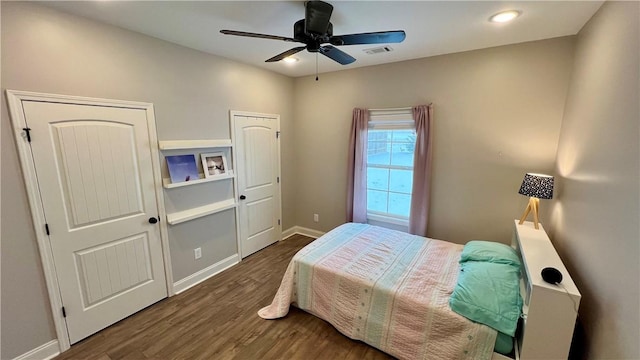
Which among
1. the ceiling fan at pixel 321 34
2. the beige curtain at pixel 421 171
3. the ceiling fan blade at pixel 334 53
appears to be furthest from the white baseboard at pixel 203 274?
the ceiling fan blade at pixel 334 53

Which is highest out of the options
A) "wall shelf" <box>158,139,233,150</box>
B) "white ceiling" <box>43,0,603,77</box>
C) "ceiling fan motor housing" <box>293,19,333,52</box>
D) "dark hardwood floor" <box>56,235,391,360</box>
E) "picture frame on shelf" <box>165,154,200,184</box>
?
"white ceiling" <box>43,0,603,77</box>

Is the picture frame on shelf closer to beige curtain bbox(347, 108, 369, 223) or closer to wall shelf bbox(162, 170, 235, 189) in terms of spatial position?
wall shelf bbox(162, 170, 235, 189)

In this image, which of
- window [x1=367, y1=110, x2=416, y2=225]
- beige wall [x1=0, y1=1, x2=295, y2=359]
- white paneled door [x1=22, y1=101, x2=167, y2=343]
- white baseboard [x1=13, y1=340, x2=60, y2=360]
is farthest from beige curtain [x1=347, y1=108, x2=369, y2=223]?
white baseboard [x1=13, y1=340, x2=60, y2=360]

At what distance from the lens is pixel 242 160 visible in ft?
11.1

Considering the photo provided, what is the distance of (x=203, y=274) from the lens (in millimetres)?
3039

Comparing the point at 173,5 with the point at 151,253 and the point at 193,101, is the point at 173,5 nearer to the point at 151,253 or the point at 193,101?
the point at 193,101

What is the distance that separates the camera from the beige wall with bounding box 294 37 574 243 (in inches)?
98.7

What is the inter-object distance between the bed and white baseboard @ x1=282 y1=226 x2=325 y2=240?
4.85ft

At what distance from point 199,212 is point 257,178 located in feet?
3.29

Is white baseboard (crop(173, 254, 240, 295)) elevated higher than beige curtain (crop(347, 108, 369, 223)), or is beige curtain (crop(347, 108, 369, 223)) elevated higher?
beige curtain (crop(347, 108, 369, 223))

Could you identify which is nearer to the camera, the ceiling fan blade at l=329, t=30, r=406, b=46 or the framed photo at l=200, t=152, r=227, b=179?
the ceiling fan blade at l=329, t=30, r=406, b=46

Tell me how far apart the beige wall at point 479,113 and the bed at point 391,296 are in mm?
644

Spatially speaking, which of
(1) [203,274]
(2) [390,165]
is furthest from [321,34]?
(1) [203,274]

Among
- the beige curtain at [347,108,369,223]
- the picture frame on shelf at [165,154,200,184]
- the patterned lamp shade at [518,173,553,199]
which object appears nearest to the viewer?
the patterned lamp shade at [518,173,553,199]
